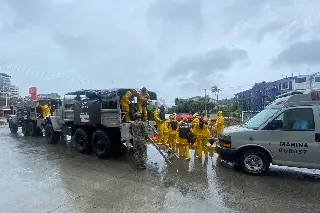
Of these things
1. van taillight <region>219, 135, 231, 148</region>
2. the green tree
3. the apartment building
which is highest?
the apartment building

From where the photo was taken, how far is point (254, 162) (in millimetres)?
7008

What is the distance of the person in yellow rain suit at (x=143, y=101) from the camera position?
32.0ft

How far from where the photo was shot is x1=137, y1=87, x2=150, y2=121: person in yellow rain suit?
9.75m

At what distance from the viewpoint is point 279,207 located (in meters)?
4.91

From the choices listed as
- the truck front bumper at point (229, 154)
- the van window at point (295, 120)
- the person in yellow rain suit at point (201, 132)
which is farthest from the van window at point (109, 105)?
the van window at point (295, 120)

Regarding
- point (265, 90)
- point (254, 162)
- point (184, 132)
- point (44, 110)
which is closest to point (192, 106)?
point (265, 90)

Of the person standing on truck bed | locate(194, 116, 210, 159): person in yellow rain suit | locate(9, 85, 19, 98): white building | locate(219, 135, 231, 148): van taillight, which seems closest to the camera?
locate(219, 135, 231, 148): van taillight

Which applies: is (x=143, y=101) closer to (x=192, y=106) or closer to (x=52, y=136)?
(x=52, y=136)

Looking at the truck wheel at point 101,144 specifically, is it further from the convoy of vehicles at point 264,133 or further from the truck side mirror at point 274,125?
the truck side mirror at point 274,125

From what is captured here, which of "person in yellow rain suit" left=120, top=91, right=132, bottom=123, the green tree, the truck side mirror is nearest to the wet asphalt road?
the truck side mirror

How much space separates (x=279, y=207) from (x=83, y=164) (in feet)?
18.3

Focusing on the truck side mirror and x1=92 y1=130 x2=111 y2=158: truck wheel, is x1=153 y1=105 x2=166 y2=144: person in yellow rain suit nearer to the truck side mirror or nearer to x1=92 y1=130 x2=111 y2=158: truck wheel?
x1=92 y1=130 x2=111 y2=158: truck wheel

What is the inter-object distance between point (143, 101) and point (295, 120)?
16.2 feet

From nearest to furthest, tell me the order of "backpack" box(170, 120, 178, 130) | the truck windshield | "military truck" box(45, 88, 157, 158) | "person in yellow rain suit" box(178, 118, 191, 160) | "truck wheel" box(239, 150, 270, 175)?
"truck wheel" box(239, 150, 270, 175), the truck windshield, "military truck" box(45, 88, 157, 158), "person in yellow rain suit" box(178, 118, 191, 160), "backpack" box(170, 120, 178, 130)
